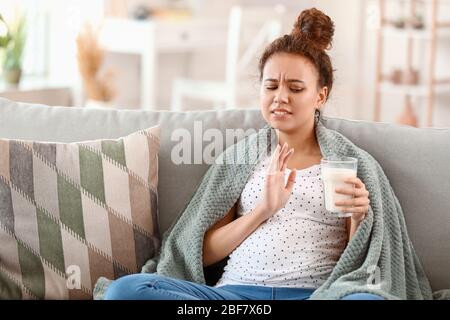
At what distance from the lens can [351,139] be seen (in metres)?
2.26

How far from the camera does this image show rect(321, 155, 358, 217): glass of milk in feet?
6.26

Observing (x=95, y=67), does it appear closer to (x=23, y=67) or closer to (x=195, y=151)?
(x=23, y=67)

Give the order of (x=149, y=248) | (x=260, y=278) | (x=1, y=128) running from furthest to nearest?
(x=1, y=128) < (x=149, y=248) < (x=260, y=278)

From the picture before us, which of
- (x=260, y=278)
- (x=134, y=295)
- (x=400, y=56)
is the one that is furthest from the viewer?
(x=400, y=56)

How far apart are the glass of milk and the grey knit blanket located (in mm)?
116

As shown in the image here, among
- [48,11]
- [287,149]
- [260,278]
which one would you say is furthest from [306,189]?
[48,11]

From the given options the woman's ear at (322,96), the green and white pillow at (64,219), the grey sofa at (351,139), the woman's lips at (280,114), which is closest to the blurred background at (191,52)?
the grey sofa at (351,139)

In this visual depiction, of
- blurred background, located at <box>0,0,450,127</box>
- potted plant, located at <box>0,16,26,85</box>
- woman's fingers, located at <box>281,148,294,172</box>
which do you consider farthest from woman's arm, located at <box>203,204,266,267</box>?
potted plant, located at <box>0,16,26,85</box>

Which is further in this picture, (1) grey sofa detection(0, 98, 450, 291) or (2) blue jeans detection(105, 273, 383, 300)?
(1) grey sofa detection(0, 98, 450, 291)

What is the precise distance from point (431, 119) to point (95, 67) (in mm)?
1834

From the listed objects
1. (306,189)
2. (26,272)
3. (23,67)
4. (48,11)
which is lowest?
(26,272)

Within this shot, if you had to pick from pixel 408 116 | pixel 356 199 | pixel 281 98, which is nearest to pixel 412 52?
pixel 408 116

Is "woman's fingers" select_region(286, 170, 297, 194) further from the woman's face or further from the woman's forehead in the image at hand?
the woman's forehead

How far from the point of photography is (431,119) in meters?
4.97
